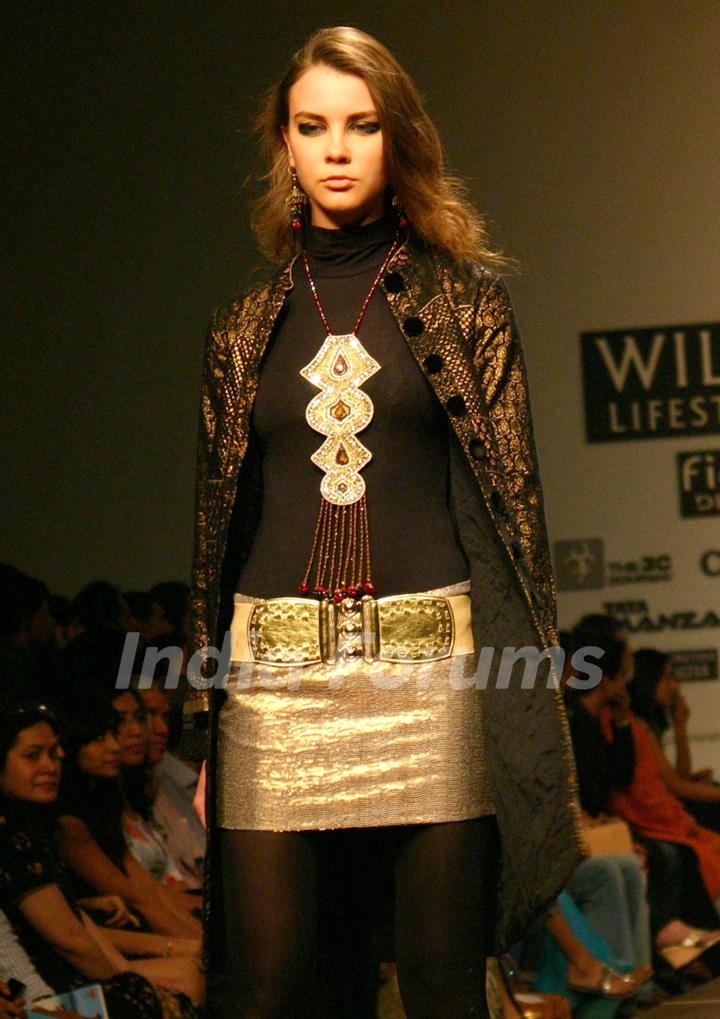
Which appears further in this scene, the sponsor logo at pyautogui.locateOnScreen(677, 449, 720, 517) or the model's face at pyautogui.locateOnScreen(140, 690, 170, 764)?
the sponsor logo at pyautogui.locateOnScreen(677, 449, 720, 517)

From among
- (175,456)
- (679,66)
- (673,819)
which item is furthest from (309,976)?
(679,66)

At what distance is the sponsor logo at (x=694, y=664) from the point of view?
704 centimetres

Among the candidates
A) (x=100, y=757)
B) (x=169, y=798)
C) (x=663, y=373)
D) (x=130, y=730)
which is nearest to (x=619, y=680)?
(x=663, y=373)

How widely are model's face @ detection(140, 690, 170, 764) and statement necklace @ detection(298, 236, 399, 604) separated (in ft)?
7.57

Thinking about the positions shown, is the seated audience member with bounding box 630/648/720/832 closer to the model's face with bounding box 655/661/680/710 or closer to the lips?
the model's face with bounding box 655/661/680/710

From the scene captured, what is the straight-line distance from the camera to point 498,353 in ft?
7.47

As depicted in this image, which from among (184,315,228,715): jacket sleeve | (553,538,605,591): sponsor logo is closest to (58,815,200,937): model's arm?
(184,315,228,715): jacket sleeve

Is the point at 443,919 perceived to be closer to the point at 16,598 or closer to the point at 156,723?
the point at 156,723

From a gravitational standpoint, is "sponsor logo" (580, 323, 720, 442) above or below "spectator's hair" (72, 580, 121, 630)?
above

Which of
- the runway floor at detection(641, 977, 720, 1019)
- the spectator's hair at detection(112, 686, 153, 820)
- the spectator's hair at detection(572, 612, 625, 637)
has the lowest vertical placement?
the runway floor at detection(641, 977, 720, 1019)

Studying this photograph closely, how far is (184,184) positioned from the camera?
667 centimetres

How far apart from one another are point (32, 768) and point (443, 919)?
1732mm

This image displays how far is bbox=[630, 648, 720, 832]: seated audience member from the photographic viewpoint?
6598 mm

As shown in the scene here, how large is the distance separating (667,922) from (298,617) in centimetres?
386
